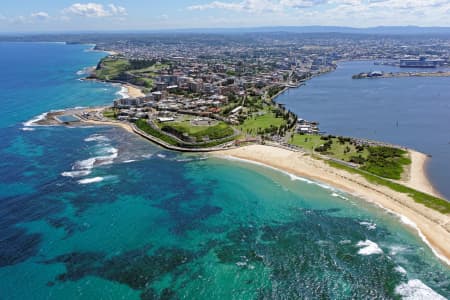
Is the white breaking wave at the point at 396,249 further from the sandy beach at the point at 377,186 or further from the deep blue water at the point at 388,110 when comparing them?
the deep blue water at the point at 388,110

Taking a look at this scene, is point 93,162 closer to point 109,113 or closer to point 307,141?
point 109,113

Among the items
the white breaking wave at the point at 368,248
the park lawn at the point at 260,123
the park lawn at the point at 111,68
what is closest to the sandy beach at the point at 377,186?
the white breaking wave at the point at 368,248

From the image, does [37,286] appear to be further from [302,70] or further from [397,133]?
[302,70]

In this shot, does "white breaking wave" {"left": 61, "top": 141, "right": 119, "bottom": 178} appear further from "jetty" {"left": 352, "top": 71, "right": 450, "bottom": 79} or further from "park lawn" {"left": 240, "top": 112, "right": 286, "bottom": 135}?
"jetty" {"left": 352, "top": 71, "right": 450, "bottom": 79}

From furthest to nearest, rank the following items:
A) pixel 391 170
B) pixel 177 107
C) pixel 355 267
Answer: pixel 177 107 → pixel 391 170 → pixel 355 267

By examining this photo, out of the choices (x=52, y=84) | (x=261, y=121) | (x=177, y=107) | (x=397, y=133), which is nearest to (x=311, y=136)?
(x=261, y=121)

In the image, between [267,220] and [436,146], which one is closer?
[267,220]
